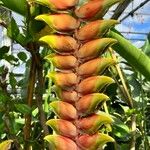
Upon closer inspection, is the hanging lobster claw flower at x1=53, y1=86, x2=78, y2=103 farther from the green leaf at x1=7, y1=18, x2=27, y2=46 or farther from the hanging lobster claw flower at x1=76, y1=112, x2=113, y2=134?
the green leaf at x1=7, y1=18, x2=27, y2=46

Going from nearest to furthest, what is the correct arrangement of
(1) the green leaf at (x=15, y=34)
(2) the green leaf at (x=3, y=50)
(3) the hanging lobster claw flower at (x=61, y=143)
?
(3) the hanging lobster claw flower at (x=61, y=143)
(1) the green leaf at (x=15, y=34)
(2) the green leaf at (x=3, y=50)

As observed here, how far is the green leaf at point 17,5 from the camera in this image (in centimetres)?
83

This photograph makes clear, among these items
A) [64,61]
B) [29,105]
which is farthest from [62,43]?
[29,105]

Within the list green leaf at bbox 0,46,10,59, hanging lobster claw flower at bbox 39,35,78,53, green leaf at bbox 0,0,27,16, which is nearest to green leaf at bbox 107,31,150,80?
green leaf at bbox 0,0,27,16

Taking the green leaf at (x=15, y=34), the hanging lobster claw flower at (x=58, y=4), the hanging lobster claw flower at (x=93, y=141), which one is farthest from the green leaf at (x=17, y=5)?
the hanging lobster claw flower at (x=93, y=141)

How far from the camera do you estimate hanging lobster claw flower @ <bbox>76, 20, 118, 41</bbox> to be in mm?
563

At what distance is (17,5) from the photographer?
2.83ft

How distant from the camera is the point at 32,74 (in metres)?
0.95

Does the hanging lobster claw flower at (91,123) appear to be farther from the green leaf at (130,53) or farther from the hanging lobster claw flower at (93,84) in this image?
the green leaf at (130,53)

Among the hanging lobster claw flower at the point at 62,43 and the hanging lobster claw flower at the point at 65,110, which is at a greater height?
the hanging lobster claw flower at the point at 62,43

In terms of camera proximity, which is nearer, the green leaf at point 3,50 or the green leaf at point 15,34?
the green leaf at point 15,34

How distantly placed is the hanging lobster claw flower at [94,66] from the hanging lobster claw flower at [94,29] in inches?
1.2

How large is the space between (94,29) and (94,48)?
0.02 meters

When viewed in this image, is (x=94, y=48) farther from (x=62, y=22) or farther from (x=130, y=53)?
(x=130, y=53)
